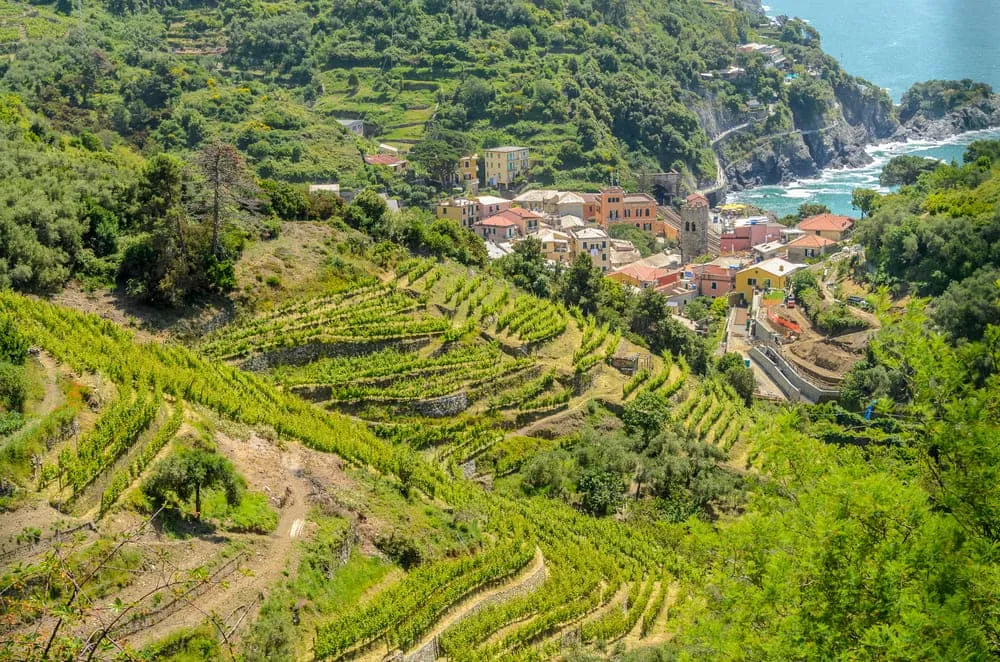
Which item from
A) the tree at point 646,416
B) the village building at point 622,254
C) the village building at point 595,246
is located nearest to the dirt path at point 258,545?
the tree at point 646,416

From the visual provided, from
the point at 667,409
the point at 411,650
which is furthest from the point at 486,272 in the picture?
the point at 411,650

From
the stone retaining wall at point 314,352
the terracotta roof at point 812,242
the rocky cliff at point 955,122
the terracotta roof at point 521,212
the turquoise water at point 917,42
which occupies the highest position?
the turquoise water at point 917,42

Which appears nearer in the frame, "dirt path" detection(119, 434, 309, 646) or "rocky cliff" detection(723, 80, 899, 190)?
"dirt path" detection(119, 434, 309, 646)

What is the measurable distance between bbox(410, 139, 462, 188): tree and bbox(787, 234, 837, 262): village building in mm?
26241

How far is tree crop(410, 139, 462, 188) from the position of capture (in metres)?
79.6

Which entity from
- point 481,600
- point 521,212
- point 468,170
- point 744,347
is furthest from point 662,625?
point 468,170

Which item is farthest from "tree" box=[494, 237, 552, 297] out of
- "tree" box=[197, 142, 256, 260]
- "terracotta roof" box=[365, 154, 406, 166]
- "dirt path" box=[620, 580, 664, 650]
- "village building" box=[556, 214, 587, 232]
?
"terracotta roof" box=[365, 154, 406, 166]

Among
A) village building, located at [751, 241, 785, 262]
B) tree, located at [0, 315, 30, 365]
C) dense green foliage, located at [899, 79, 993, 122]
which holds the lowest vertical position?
village building, located at [751, 241, 785, 262]

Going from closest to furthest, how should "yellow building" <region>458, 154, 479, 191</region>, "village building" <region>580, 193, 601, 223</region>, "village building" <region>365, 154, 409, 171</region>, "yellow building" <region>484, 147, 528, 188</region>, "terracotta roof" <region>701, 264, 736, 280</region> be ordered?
"terracotta roof" <region>701, 264, 736, 280</region>
"village building" <region>580, 193, 601, 223</region>
"village building" <region>365, 154, 409, 171</region>
"yellow building" <region>458, 154, 479, 191</region>
"yellow building" <region>484, 147, 528, 188</region>

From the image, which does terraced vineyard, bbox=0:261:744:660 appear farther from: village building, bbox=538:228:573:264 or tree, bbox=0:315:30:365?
village building, bbox=538:228:573:264

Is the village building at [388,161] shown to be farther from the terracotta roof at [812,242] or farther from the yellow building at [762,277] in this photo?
the terracotta roof at [812,242]

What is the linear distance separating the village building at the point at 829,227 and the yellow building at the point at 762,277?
29.5ft

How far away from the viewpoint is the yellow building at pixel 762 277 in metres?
63.9

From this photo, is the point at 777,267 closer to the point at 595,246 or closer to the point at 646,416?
the point at 595,246
